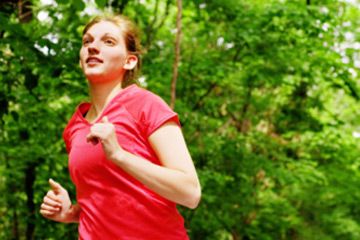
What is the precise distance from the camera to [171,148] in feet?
4.53

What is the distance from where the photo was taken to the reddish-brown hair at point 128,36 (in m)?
1.62

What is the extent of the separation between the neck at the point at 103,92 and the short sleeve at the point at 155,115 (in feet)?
0.58

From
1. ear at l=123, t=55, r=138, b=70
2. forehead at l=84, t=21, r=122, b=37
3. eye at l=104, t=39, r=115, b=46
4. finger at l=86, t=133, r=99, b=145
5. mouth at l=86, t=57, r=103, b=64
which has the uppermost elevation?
forehead at l=84, t=21, r=122, b=37

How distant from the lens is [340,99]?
13.1 m

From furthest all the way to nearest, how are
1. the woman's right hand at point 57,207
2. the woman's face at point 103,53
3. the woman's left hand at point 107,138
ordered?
the woman's right hand at point 57,207
the woman's face at point 103,53
the woman's left hand at point 107,138

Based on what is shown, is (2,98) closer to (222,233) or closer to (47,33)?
(47,33)

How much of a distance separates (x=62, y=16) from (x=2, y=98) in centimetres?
282

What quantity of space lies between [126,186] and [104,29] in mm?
519

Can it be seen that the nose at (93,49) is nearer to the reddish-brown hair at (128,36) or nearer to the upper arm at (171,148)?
the reddish-brown hair at (128,36)

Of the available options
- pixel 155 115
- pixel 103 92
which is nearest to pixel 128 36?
pixel 103 92

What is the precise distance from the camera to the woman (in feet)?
4.34

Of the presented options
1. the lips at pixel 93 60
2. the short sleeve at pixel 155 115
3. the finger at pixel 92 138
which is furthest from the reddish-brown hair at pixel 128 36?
the finger at pixel 92 138

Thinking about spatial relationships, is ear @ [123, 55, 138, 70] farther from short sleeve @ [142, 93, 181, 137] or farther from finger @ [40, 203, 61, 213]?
finger @ [40, 203, 61, 213]

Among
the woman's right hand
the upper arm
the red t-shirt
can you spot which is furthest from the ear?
the woman's right hand
